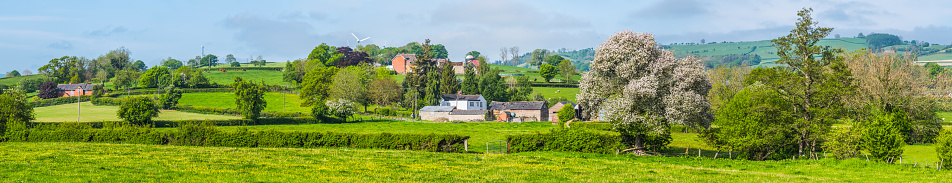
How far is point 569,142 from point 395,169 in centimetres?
1566

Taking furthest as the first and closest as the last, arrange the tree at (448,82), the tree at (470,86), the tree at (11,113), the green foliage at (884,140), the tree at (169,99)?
the tree at (470,86), the tree at (448,82), the tree at (169,99), the tree at (11,113), the green foliage at (884,140)

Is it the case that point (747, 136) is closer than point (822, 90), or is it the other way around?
point (747, 136)

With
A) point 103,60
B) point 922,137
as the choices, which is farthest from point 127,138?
point 103,60

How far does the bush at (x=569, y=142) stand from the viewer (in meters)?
37.3

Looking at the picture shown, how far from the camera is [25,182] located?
18844mm

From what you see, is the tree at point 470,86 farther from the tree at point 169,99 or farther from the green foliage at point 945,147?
the green foliage at point 945,147

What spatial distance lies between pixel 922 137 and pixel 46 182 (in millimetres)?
71830

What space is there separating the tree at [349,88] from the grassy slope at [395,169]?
92089 mm

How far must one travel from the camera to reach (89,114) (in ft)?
335

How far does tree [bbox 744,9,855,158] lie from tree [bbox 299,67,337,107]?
9996 cm

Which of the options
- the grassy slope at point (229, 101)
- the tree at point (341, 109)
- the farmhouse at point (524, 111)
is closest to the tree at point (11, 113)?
the tree at point (341, 109)

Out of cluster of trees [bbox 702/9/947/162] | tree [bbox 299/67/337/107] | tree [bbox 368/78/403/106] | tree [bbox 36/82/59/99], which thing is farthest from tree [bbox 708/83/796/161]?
tree [bbox 36/82/59/99]

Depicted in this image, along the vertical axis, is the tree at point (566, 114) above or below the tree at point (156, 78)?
below

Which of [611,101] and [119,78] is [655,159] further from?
[119,78]
